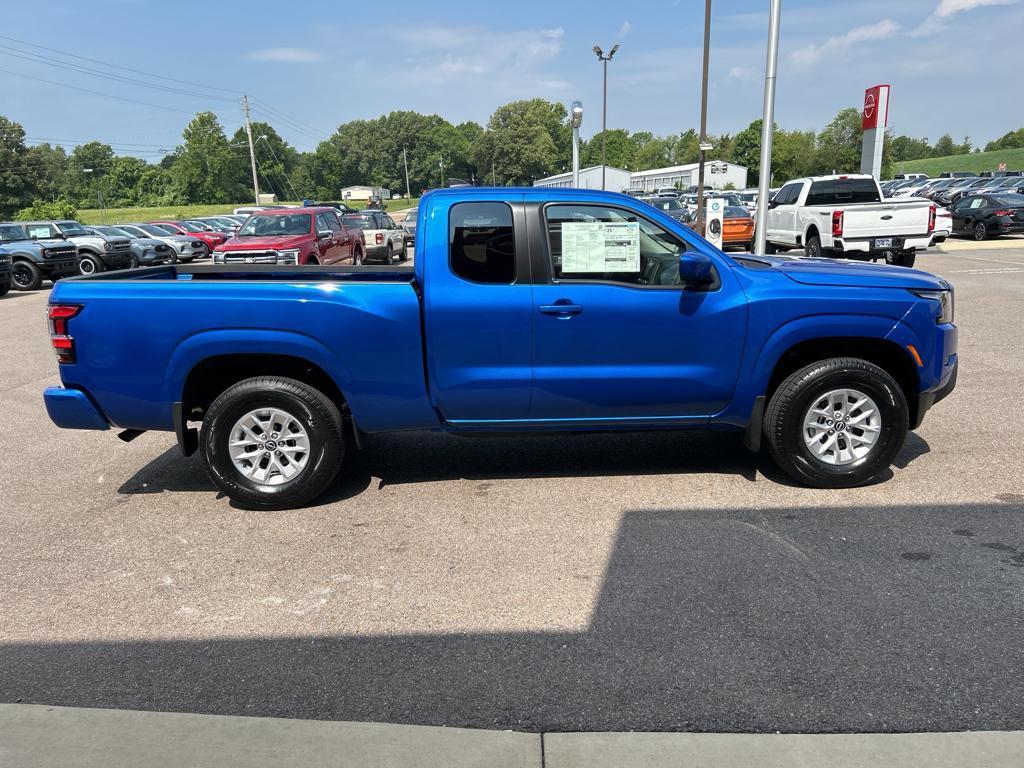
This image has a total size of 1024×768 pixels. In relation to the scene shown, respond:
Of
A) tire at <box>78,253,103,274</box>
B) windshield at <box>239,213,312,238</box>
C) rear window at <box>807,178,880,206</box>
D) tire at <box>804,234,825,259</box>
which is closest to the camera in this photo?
tire at <box>804,234,825,259</box>

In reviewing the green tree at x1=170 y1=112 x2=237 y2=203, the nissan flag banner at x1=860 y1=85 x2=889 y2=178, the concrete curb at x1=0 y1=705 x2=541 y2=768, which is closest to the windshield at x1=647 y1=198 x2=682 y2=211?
the nissan flag banner at x1=860 y1=85 x2=889 y2=178

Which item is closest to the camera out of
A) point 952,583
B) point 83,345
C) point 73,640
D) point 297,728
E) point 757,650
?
point 297,728

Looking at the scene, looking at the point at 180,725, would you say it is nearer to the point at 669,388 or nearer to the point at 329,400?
the point at 329,400

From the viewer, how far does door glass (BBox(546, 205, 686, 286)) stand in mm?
4883

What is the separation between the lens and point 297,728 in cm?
281

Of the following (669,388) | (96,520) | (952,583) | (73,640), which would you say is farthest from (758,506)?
(96,520)

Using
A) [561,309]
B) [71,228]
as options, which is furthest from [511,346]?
[71,228]

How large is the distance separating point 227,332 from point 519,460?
7.52 feet

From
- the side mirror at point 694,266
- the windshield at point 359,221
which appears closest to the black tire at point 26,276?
the windshield at point 359,221

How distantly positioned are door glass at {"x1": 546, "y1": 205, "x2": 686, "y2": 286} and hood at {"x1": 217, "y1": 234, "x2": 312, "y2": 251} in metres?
12.8

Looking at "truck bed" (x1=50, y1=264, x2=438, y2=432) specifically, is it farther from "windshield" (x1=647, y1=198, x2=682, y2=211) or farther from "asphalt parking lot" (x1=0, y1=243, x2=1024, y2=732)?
Answer: "windshield" (x1=647, y1=198, x2=682, y2=211)

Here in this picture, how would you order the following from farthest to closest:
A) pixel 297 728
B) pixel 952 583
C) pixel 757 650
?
1. pixel 952 583
2. pixel 757 650
3. pixel 297 728

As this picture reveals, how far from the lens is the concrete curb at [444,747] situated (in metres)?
2.59

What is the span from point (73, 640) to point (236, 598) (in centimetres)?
71
